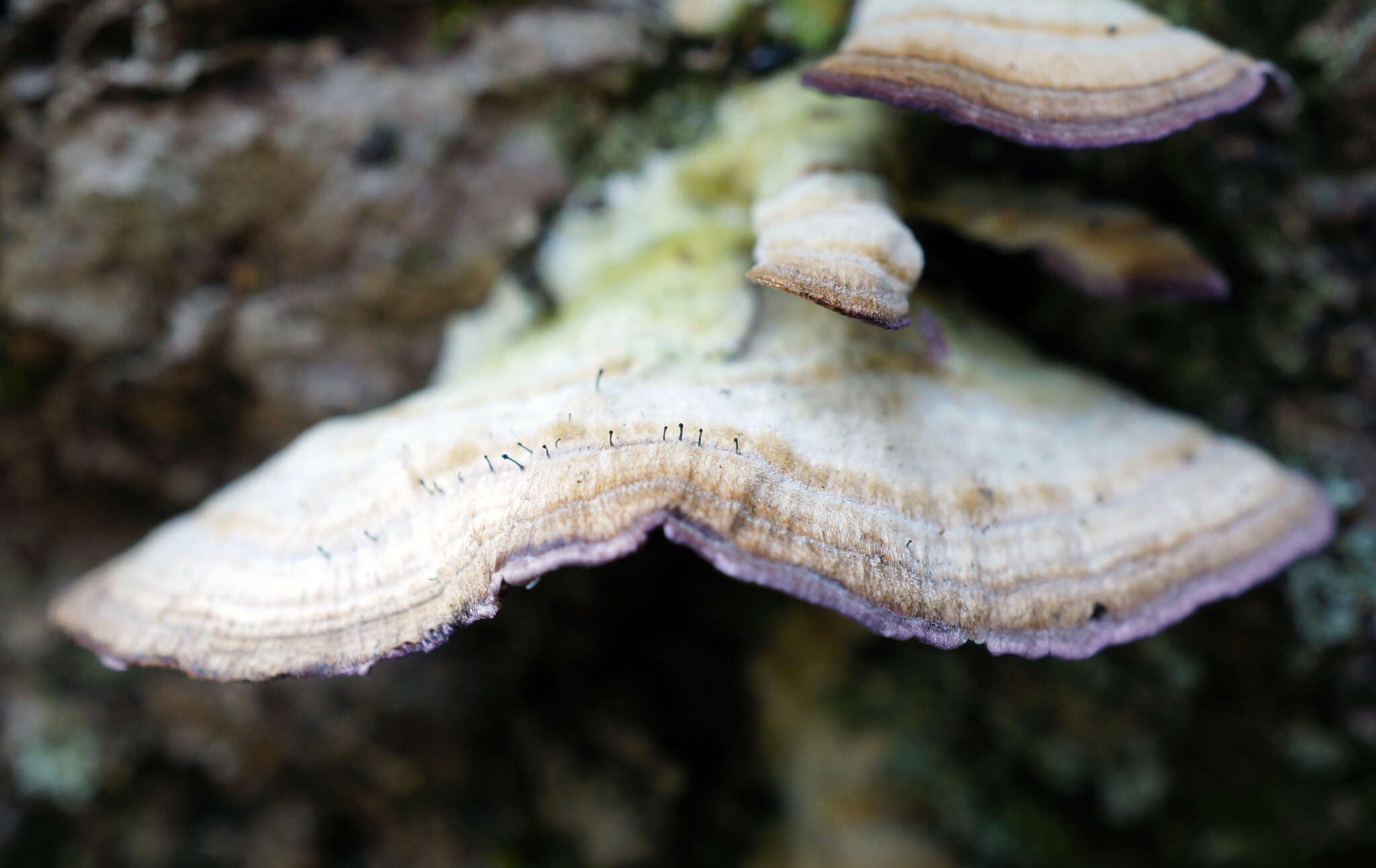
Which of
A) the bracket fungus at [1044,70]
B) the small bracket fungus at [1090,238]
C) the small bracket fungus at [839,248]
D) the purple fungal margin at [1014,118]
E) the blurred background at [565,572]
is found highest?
the bracket fungus at [1044,70]

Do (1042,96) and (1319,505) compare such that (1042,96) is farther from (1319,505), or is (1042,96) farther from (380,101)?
(380,101)

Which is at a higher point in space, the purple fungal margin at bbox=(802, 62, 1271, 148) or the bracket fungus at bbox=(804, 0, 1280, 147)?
the bracket fungus at bbox=(804, 0, 1280, 147)

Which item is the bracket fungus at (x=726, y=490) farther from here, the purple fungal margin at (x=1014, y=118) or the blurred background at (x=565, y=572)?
the blurred background at (x=565, y=572)

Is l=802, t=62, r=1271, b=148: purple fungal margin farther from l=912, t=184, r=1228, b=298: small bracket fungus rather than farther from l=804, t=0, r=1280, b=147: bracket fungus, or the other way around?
l=912, t=184, r=1228, b=298: small bracket fungus

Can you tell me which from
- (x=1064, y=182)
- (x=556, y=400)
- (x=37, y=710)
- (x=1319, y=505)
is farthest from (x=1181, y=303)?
(x=37, y=710)

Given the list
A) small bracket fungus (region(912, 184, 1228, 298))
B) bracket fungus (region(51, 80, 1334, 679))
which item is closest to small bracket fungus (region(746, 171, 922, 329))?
bracket fungus (region(51, 80, 1334, 679))

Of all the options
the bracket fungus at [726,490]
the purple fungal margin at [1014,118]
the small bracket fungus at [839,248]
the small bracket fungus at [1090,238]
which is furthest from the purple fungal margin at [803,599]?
the purple fungal margin at [1014,118]
